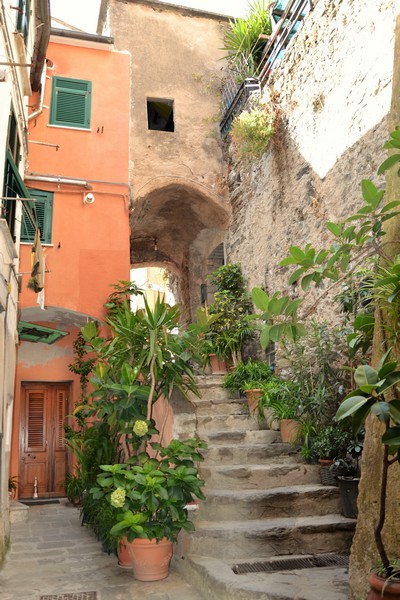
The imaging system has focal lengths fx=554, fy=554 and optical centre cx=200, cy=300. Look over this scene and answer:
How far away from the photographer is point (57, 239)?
9.10 metres

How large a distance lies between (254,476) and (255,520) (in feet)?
1.96

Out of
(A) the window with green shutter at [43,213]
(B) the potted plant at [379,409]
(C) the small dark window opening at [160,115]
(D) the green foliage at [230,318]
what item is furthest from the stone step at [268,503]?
(C) the small dark window opening at [160,115]

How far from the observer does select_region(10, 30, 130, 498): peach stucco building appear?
9.06 meters

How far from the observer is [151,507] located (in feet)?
13.9

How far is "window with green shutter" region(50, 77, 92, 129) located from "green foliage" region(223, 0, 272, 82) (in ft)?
8.97

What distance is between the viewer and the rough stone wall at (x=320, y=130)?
6035 millimetres

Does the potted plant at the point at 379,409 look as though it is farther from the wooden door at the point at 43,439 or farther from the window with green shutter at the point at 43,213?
the wooden door at the point at 43,439

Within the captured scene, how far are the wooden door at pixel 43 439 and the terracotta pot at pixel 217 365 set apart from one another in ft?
11.4

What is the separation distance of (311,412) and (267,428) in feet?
3.02

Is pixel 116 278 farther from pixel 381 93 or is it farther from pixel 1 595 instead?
pixel 1 595

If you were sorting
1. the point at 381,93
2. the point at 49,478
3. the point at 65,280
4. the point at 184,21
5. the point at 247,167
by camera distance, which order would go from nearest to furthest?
the point at 381,93
the point at 65,280
the point at 247,167
the point at 49,478
the point at 184,21

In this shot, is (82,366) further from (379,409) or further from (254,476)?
(379,409)

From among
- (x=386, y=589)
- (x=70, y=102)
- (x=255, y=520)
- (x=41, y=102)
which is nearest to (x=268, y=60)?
(x=70, y=102)

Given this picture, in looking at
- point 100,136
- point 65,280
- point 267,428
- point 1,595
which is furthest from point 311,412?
point 100,136
